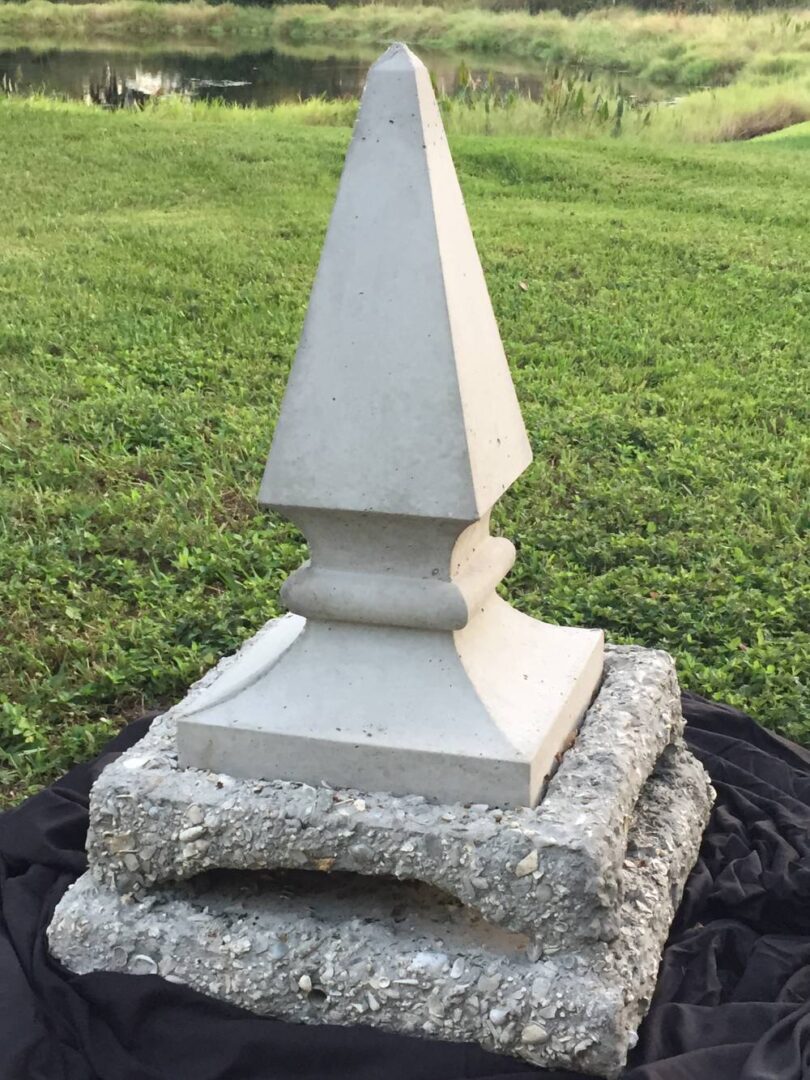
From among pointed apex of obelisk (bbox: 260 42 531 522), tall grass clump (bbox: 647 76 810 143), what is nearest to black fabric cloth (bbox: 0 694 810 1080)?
pointed apex of obelisk (bbox: 260 42 531 522)

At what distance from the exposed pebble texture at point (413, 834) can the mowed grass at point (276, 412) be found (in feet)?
3.62

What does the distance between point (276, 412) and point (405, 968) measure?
378 centimetres

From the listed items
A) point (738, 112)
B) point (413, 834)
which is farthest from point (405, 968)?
point (738, 112)

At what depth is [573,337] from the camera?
22.4 feet

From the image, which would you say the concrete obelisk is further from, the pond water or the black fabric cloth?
the pond water

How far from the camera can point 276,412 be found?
5.71 m

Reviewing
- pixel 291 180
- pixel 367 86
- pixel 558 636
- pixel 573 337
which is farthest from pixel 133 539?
pixel 291 180

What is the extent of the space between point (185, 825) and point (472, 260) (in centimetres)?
120

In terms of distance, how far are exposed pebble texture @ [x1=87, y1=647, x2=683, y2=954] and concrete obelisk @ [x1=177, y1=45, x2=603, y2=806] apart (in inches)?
2.5

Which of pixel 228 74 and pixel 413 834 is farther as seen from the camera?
pixel 228 74

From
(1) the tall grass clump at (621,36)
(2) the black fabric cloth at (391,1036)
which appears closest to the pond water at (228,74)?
(1) the tall grass clump at (621,36)

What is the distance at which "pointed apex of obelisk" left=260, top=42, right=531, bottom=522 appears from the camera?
2.26 m

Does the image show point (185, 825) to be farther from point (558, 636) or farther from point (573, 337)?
point (573, 337)

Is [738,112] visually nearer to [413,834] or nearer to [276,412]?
[276,412]
